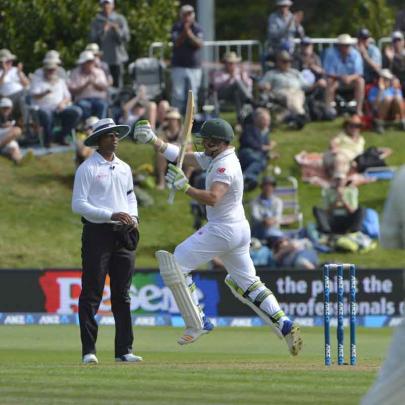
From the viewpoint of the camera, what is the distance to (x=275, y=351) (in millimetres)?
14398

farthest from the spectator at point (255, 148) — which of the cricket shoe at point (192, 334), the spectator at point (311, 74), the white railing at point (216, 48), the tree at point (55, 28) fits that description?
the cricket shoe at point (192, 334)

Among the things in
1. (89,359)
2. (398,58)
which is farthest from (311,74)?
(89,359)

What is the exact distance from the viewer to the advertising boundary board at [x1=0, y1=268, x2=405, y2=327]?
18.8 metres

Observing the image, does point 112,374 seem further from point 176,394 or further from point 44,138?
point 44,138

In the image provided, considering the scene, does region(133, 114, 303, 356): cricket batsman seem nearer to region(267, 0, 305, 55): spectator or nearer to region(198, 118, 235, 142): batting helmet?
region(198, 118, 235, 142): batting helmet

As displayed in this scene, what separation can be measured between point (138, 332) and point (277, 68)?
309 inches

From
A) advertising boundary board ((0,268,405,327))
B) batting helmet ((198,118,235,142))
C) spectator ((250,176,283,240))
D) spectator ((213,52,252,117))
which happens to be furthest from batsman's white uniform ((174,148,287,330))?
spectator ((213,52,252,117))

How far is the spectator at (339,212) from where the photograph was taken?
21.0m

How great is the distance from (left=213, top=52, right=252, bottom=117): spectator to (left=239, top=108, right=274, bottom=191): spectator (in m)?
1.29

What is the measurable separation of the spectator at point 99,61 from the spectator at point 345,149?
363cm

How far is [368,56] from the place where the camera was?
80.0 ft

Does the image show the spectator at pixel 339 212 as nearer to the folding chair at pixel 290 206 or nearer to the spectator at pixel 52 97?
the folding chair at pixel 290 206

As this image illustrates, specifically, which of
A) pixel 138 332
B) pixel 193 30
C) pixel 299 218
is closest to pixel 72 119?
pixel 193 30

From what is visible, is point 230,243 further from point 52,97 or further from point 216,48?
point 216,48
